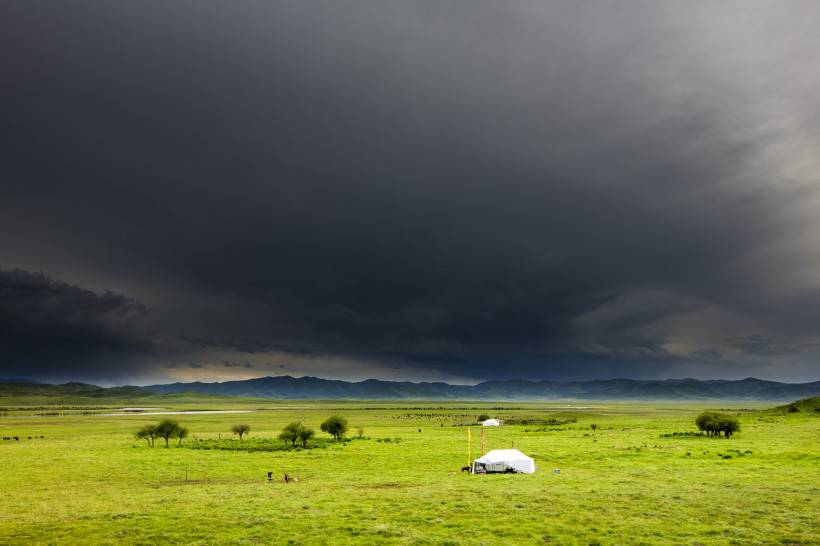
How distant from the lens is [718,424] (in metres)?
94.4

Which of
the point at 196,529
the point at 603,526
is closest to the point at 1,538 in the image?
the point at 196,529

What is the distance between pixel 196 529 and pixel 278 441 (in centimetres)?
6846

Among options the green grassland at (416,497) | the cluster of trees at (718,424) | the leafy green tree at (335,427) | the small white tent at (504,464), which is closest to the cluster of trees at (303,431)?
the leafy green tree at (335,427)

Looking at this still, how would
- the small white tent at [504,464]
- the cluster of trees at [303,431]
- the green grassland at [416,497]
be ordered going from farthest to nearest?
the cluster of trees at [303,431] < the small white tent at [504,464] < the green grassland at [416,497]

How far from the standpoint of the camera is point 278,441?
96.4 meters

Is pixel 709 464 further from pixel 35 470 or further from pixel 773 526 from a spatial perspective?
pixel 35 470

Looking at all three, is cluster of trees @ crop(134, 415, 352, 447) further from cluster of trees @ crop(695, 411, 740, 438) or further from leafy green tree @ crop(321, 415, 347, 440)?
cluster of trees @ crop(695, 411, 740, 438)

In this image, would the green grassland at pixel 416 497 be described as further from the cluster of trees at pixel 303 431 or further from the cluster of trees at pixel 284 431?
the cluster of trees at pixel 284 431

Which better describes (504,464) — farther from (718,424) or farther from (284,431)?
(718,424)

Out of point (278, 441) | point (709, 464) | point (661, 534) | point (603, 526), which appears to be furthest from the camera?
point (278, 441)

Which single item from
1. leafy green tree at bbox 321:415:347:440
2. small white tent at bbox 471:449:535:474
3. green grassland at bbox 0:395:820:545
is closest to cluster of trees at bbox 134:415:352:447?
leafy green tree at bbox 321:415:347:440

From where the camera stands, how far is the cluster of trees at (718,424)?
93500 millimetres

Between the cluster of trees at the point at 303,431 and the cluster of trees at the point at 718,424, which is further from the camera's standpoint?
the cluster of trees at the point at 718,424

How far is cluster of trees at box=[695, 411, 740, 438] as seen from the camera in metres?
93.5
